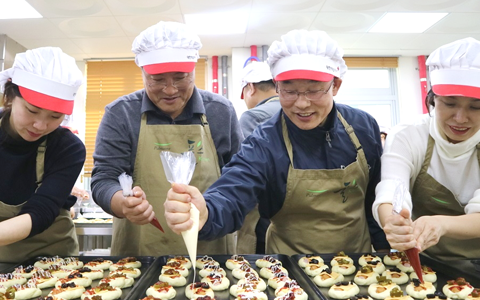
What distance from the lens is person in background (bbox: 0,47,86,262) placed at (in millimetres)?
1749

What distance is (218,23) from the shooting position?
5598 mm

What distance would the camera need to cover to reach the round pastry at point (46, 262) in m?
1.94

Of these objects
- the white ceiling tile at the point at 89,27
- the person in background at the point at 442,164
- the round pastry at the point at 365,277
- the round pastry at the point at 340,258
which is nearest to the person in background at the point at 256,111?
the round pastry at the point at 340,258

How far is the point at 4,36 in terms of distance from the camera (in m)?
5.77

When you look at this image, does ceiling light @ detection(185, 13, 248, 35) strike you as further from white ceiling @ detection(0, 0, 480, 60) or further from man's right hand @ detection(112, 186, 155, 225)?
man's right hand @ detection(112, 186, 155, 225)

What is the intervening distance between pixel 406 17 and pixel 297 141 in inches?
180

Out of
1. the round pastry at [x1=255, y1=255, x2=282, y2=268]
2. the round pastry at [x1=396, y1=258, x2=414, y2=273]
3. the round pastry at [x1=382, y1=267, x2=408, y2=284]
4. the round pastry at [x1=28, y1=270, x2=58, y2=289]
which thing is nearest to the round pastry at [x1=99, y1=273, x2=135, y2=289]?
the round pastry at [x1=28, y1=270, x2=58, y2=289]

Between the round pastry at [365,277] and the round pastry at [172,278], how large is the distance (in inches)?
32.1

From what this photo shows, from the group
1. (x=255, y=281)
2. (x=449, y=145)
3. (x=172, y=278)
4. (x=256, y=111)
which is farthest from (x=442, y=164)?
(x=256, y=111)

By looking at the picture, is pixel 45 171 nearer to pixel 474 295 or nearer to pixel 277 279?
pixel 277 279

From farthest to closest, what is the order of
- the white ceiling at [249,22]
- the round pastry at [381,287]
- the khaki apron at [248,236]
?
the white ceiling at [249,22], the khaki apron at [248,236], the round pastry at [381,287]

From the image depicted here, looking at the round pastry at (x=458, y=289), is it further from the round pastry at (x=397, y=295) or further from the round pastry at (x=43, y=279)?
the round pastry at (x=43, y=279)

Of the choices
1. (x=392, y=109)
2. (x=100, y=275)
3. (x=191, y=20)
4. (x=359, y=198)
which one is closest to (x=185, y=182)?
(x=100, y=275)

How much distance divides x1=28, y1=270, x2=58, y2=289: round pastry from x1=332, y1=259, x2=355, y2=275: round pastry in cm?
134
